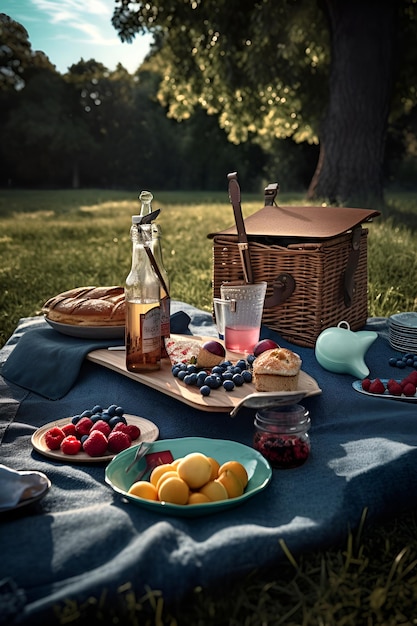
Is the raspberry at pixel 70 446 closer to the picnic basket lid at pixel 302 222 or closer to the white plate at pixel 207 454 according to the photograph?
the white plate at pixel 207 454

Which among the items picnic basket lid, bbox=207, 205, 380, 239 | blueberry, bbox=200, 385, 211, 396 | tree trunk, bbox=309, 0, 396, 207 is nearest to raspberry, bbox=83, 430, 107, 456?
blueberry, bbox=200, 385, 211, 396

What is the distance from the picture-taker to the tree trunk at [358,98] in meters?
9.94

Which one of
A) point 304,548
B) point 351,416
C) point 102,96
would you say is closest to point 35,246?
point 351,416

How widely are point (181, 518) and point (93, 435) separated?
21.0 inches

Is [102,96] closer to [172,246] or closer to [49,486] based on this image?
[172,246]

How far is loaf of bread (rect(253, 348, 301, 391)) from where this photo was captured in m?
2.53

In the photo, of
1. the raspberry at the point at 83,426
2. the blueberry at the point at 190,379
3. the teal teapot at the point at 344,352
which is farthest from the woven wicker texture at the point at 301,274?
the raspberry at the point at 83,426

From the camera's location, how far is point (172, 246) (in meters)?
8.96

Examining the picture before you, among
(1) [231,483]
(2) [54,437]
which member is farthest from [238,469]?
(2) [54,437]

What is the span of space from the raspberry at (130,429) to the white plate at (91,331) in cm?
85

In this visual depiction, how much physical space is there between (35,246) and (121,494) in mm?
7910

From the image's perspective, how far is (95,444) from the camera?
90.6 inches

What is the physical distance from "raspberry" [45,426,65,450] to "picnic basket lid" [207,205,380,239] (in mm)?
1572

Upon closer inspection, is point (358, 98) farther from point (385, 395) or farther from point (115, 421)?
point (115, 421)
